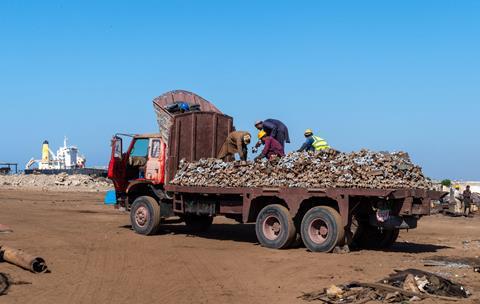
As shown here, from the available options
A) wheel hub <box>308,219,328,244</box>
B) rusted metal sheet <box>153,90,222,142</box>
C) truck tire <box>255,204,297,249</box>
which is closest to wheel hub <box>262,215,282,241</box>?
truck tire <box>255,204,297,249</box>

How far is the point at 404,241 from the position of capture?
672 inches

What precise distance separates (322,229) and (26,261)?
602 cm

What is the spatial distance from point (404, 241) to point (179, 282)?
Answer: 29.4 ft

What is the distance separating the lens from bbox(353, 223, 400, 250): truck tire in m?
14.3

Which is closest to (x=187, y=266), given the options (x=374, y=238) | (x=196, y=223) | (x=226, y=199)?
(x=226, y=199)

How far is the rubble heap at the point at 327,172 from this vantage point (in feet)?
42.2

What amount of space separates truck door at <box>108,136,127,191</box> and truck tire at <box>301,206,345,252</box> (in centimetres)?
646

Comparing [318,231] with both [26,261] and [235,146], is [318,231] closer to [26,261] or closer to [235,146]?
[235,146]

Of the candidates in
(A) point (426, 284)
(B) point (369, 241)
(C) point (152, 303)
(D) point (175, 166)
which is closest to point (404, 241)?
(B) point (369, 241)

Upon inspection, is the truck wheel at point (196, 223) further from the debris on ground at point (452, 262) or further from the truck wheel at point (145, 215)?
the debris on ground at point (452, 262)

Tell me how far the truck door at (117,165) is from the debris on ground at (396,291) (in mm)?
10146

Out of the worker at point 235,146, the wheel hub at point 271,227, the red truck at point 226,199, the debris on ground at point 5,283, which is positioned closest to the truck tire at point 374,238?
the red truck at point 226,199

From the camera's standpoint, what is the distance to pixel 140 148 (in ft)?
58.0

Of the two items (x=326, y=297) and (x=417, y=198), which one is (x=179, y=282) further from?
(x=417, y=198)
